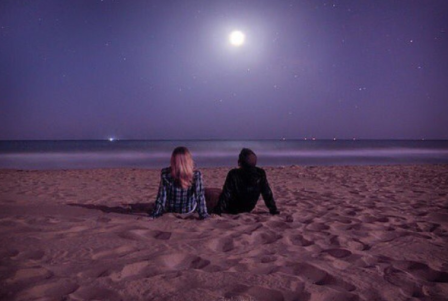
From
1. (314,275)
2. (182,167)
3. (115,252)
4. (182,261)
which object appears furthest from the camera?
(182,167)

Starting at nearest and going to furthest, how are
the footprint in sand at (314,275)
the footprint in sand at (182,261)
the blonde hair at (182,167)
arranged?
1. the footprint in sand at (314,275)
2. the footprint in sand at (182,261)
3. the blonde hair at (182,167)

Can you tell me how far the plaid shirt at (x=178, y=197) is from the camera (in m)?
4.36

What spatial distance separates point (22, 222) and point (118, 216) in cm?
118

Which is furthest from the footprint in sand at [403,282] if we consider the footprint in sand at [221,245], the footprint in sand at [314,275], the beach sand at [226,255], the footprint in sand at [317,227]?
the footprint in sand at [221,245]

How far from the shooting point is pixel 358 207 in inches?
218

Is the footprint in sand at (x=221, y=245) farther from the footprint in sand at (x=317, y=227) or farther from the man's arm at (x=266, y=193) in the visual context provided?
the man's arm at (x=266, y=193)

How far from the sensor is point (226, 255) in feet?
9.69

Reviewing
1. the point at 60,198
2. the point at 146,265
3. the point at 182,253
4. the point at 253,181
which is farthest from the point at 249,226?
the point at 60,198

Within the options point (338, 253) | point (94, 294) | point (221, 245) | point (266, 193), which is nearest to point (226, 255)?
point (221, 245)

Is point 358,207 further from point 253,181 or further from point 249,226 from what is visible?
→ point 249,226

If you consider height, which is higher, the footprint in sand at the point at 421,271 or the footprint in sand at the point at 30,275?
the footprint in sand at the point at 30,275

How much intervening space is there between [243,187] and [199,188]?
2.25ft

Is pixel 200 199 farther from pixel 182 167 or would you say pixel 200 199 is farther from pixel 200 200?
pixel 182 167

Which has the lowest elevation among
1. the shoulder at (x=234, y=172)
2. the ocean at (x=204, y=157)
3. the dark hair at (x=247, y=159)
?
the ocean at (x=204, y=157)
